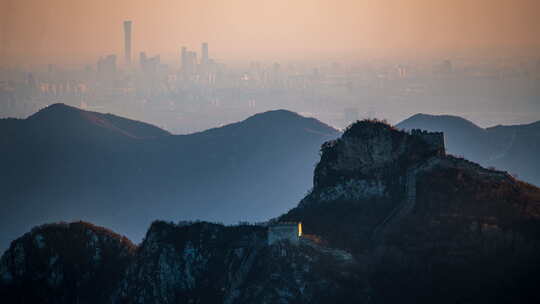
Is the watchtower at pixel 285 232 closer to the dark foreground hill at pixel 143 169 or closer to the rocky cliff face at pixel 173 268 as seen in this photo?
the rocky cliff face at pixel 173 268

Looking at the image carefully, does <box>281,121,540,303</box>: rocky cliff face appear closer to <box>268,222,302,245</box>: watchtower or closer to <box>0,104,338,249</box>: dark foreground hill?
<box>268,222,302,245</box>: watchtower

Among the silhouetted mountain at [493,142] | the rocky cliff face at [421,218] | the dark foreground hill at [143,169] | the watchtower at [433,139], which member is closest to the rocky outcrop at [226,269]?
the rocky cliff face at [421,218]

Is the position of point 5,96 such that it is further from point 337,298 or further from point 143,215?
point 337,298

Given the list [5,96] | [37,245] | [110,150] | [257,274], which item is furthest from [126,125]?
[257,274]

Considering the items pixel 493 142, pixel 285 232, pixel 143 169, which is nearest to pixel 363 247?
pixel 285 232

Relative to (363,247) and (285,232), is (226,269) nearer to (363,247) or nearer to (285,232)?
(285,232)

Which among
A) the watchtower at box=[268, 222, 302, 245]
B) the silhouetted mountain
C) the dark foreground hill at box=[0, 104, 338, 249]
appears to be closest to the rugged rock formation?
the watchtower at box=[268, 222, 302, 245]
